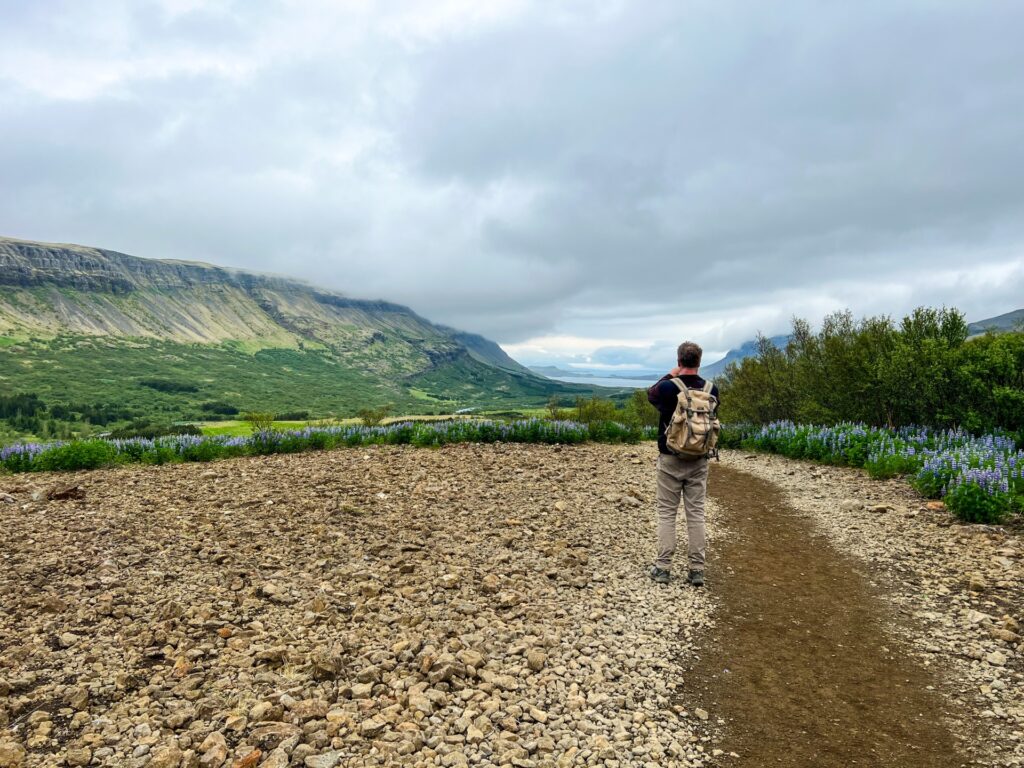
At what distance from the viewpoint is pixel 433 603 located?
6031mm

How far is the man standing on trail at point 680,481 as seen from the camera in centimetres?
693

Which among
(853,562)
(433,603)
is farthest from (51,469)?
(853,562)

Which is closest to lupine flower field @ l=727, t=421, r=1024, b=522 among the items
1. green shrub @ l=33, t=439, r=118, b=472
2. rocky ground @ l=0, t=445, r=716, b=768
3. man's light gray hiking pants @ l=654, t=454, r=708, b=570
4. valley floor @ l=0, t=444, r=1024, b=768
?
valley floor @ l=0, t=444, r=1024, b=768

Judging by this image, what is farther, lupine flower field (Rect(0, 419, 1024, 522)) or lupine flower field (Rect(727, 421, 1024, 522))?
lupine flower field (Rect(0, 419, 1024, 522))

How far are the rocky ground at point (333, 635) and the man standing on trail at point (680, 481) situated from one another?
0.36 m

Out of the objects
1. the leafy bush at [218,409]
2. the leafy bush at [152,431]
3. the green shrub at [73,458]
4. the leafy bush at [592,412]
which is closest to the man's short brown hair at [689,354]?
the green shrub at [73,458]

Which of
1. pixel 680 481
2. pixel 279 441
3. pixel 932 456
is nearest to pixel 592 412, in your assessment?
pixel 279 441

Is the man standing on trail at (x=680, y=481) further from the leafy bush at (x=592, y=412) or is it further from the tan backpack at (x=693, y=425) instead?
the leafy bush at (x=592, y=412)

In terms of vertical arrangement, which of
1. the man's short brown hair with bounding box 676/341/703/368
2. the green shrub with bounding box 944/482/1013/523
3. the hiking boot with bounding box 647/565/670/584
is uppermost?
the man's short brown hair with bounding box 676/341/703/368

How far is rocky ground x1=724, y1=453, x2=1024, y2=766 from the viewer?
14.2 feet

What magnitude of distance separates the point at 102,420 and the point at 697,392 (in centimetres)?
16663

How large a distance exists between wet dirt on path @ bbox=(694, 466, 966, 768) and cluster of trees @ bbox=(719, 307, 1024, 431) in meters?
10.6

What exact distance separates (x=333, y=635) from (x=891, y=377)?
1817 centimetres

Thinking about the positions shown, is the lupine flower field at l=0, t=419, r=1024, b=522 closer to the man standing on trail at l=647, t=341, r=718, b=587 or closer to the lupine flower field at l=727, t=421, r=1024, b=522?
the lupine flower field at l=727, t=421, r=1024, b=522
